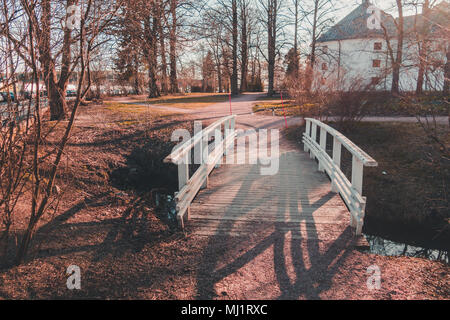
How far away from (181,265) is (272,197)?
2.79 meters

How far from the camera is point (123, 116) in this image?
47.6 feet

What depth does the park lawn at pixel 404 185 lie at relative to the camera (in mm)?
7645

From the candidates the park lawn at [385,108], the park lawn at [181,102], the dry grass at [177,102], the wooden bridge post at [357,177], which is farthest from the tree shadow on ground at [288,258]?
the park lawn at [181,102]

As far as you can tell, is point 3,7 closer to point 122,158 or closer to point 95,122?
point 122,158

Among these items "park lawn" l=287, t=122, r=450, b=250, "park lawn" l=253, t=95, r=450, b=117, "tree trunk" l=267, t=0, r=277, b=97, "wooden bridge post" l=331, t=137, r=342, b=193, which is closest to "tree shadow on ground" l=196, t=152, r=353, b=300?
"wooden bridge post" l=331, t=137, r=342, b=193

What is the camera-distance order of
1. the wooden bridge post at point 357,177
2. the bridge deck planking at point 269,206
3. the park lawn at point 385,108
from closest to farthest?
the wooden bridge post at point 357,177 < the bridge deck planking at point 269,206 < the park lawn at point 385,108

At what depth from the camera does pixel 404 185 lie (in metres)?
9.66

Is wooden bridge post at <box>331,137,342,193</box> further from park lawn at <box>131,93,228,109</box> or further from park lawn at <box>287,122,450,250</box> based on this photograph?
park lawn at <box>131,93,228,109</box>

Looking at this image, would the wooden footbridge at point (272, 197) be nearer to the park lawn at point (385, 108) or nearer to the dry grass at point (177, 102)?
the park lawn at point (385, 108)

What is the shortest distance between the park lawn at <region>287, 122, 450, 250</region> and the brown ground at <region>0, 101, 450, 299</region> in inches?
126

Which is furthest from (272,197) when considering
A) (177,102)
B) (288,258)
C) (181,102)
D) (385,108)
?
(181,102)

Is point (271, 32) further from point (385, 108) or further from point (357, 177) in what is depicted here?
point (357, 177)

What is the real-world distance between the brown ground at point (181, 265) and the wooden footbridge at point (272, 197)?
1.12 ft

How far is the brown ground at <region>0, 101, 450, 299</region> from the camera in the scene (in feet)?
12.2
